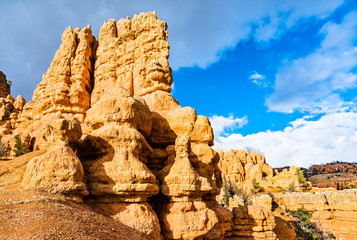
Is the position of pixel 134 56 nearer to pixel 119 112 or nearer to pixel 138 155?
pixel 119 112

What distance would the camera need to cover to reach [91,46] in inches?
666

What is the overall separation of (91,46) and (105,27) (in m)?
1.72

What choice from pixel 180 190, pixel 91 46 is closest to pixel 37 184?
pixel 180 190

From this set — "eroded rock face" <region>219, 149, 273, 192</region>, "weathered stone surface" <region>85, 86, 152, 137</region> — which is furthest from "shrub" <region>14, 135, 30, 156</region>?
"eroded rock face" <region>219, 149, 273, 192</region>

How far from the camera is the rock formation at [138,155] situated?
619cm

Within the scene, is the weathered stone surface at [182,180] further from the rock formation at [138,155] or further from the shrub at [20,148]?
the shrub at [20,148]

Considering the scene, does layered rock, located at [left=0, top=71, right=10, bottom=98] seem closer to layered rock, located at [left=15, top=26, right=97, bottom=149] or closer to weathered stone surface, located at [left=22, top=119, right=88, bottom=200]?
layered rock, located at [left=15, top=26, right=97, bottom=149]

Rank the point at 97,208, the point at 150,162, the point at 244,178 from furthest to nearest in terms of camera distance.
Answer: the point at 244,178, the point at 150,162, the point at 97,208

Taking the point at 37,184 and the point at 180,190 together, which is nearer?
the point at 37,184

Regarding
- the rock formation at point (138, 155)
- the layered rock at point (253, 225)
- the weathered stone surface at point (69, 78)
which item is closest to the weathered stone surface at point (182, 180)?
the rock formation at point (138, 155)

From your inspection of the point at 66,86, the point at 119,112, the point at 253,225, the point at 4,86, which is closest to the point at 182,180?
the point at 119,112

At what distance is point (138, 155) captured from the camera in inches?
298

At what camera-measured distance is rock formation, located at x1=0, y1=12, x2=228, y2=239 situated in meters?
6.19

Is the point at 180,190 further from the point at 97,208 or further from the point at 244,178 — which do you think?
the point at 244,178
